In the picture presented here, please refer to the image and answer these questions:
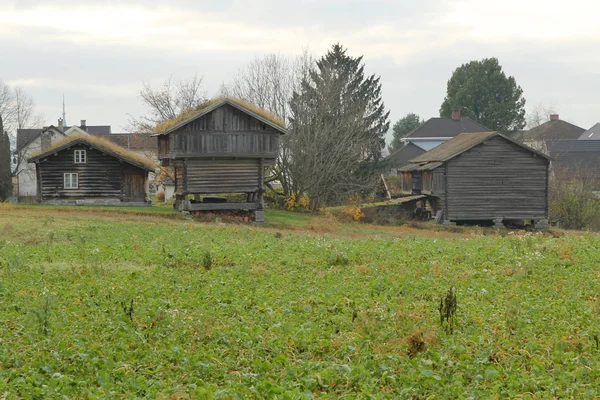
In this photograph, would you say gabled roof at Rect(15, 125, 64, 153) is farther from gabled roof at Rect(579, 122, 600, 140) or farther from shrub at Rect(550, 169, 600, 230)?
gabled roof at Rect(579, 122, 600, 140)

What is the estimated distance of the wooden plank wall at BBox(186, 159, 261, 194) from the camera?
46.8 metres

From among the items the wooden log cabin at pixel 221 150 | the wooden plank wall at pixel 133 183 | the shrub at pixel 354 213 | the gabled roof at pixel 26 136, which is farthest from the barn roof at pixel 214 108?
the gabled roof at pixel 26 136

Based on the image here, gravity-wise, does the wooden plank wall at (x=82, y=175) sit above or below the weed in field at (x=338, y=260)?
above

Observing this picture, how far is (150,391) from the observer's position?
352 inches

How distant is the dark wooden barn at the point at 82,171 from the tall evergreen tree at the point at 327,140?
12504mm

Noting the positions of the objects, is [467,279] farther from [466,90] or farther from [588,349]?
[466,90]

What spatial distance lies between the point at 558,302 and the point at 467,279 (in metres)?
2.90

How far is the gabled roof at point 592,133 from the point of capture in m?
105

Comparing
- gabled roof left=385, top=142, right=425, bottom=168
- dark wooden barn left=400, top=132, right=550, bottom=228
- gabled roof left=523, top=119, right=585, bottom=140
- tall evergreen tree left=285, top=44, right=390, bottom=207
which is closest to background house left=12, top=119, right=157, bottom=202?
tall evergreen tree left=285, top=44, right=390, bottom=207

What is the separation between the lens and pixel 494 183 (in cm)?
5309

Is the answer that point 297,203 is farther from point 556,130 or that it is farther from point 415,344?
point 556,130

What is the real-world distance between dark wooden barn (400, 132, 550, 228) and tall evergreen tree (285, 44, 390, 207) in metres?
8.75

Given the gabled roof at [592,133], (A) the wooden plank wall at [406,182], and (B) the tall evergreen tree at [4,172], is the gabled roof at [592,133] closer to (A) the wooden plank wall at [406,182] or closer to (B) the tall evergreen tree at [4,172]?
(A) the wooden plank wall at [406,182]

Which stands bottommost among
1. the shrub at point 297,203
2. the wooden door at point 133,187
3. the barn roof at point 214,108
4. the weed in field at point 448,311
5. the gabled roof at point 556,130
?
the weed in field at point 448,311
